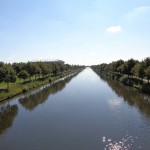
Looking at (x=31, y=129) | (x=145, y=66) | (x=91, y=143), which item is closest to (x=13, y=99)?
(x=31, y=129)

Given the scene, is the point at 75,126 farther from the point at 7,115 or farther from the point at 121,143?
the point at 7,115

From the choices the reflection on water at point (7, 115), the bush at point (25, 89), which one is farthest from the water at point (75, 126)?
the bush at point (25, 89)

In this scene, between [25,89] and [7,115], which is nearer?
[7,115]

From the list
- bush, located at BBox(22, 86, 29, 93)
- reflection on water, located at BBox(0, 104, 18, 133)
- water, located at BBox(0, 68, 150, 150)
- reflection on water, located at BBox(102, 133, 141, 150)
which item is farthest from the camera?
bush, located at BBox(22, 86, 29, 93)

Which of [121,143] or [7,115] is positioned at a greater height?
[7,115]

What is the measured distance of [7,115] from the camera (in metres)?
36.2

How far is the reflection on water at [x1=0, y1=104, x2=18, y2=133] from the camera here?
30.9 metres

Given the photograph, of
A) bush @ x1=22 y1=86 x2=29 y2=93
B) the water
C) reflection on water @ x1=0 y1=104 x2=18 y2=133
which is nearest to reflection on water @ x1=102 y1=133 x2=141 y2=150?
the water

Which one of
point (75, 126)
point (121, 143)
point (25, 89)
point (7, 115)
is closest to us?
point (121, 143)

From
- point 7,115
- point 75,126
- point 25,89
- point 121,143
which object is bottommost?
point 121,143

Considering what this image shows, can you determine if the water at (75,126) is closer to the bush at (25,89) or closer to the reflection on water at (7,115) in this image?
the reflection on water at (7,115)

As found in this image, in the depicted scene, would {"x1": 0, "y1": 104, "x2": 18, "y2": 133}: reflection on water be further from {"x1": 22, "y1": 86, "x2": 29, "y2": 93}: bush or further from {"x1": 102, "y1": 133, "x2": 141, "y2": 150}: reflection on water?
{"x1": 22, "y1": 86, "x2": 29, "y2": 93}: bush

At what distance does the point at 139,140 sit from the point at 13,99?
32209 millimetres

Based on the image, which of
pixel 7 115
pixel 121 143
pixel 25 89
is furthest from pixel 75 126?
pixel 25 89
